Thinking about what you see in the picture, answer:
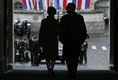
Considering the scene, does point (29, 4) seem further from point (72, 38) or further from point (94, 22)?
point (72, 38)

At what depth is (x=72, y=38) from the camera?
10.2m

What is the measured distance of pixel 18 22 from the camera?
4369cm

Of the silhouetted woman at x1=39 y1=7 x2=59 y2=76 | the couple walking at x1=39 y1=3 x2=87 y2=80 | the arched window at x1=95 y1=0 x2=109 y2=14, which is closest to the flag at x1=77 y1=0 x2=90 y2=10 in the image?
the silhouetted woman at x1=39 y1=7 x2=59 y2=76

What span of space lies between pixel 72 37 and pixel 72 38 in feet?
0.09

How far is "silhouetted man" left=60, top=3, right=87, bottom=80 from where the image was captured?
33.3ft

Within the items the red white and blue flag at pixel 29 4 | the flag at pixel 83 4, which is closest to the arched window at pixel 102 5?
the red white and blue flag at pixel 29 4

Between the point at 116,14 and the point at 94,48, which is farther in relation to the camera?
the point at 94,48

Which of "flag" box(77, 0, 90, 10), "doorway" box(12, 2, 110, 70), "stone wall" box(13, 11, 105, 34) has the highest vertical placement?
"flag" box(77, 0, 90, 10)

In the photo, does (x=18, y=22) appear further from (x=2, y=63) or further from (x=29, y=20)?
(x=2, y=63)

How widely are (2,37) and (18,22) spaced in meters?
30.1

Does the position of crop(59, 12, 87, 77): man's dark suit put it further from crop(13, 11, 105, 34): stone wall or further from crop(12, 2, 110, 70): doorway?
crop(13, 11, 105, 34): stone wall

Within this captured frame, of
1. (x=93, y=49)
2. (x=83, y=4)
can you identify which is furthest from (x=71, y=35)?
(x=93, y=49)

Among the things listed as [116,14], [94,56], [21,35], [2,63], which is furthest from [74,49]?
[21,35]

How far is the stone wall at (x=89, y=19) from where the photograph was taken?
1871 inches
